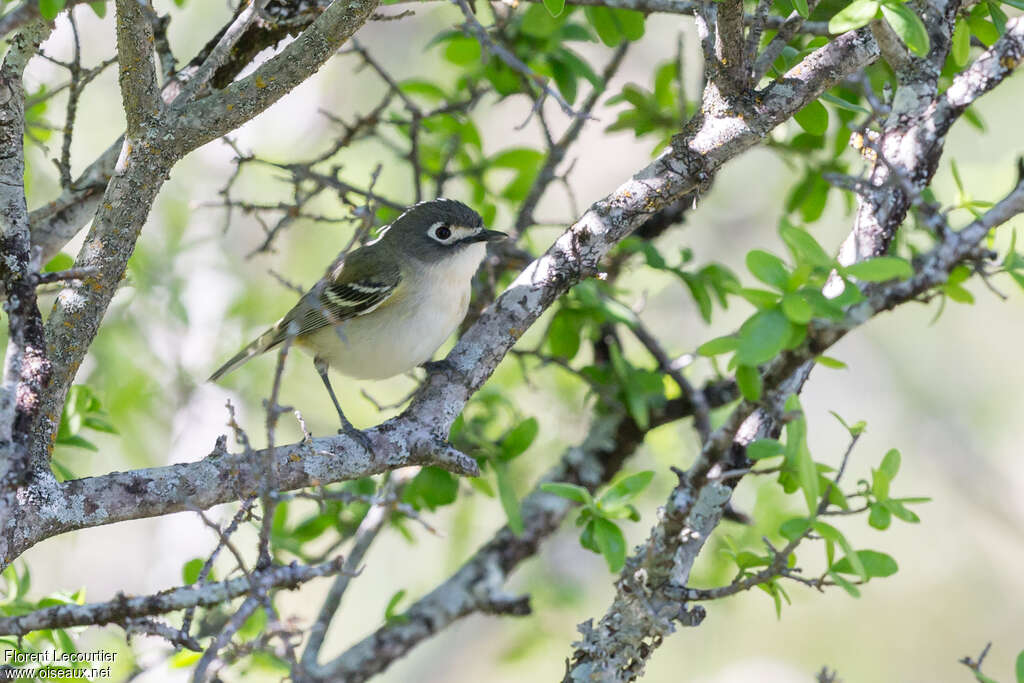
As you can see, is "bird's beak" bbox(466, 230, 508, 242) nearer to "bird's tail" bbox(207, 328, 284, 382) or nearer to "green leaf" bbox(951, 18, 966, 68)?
"bird's tail" bbox(207, 328, 284, 382)

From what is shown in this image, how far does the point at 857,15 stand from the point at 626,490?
175 centimetres

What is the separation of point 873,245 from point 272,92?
2.13 m

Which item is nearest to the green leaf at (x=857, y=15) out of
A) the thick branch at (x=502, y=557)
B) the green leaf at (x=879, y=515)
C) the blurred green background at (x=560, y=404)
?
the green leaf at (x=879, y=515)

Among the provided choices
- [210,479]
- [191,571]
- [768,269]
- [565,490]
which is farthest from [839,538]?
[191,571]

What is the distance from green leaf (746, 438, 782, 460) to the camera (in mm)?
2764

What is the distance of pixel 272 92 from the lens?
3324 millimetres

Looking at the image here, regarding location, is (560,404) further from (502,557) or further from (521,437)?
(521,437)

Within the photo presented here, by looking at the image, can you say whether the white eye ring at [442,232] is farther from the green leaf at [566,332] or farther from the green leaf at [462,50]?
the green leaf at [462,50]

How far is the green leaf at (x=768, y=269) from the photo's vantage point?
8.30ft

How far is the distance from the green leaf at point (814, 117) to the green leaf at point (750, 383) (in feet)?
5.98

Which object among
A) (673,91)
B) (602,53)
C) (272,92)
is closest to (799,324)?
(272,92)

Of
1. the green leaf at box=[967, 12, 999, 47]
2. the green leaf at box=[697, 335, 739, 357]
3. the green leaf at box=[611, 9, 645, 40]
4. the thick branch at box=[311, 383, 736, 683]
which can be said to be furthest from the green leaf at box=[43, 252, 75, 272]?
the green leaf at box=[967, 12, 999, 47]

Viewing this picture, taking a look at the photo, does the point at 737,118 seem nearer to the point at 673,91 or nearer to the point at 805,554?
the point at 673,91

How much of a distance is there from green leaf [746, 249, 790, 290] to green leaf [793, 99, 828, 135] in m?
1.68
